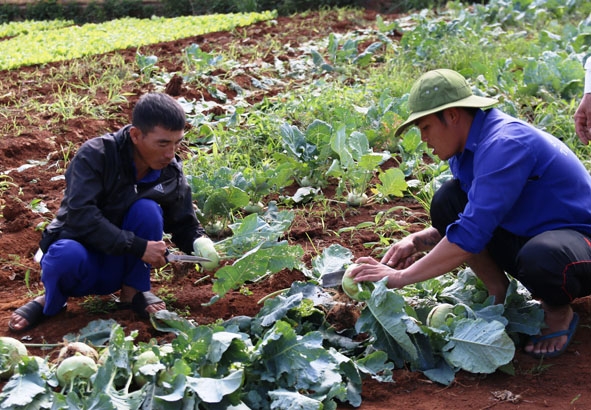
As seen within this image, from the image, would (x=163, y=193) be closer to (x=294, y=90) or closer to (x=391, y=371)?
(x=391, y=371)

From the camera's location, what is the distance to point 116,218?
11.5 feet

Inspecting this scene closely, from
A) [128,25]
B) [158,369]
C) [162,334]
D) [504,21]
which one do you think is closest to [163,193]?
[162,334]

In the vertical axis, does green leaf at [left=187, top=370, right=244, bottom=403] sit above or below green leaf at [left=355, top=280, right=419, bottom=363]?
above

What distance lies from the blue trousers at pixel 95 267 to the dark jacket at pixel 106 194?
0.06m

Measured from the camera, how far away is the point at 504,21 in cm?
1076

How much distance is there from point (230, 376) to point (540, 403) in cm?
113

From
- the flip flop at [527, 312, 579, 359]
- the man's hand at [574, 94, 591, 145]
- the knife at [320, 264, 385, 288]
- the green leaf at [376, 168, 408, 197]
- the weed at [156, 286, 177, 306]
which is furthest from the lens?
the green leaf at [376, 168, 408, 197]

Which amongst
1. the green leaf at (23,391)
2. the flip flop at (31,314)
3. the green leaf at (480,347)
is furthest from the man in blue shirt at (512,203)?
the flip flop at (31,314)

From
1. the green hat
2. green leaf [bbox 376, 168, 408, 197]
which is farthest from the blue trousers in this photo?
green leaf [bbox 376, 168, 408, 197]

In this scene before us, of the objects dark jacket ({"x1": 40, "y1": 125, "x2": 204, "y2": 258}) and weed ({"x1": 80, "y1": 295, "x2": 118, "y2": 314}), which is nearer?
dark jacket ({"x1": 40, "y1": 125, "x2": 204, "y2": 258})

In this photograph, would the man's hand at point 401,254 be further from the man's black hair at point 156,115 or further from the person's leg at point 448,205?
the man's black hair at point 156,115

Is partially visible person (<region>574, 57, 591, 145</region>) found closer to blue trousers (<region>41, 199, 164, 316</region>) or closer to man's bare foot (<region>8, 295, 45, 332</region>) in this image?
blue trousers (<region>41, 199, 164, 316</region>)

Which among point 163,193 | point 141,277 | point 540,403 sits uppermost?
point 163,193

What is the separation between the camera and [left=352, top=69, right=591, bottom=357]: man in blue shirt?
3.03 meters
